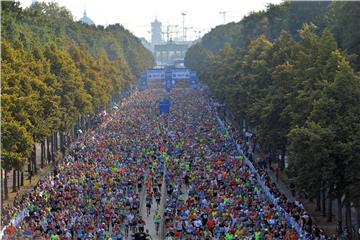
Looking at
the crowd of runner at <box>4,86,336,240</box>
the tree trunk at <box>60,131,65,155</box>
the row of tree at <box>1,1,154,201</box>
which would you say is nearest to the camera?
the crowd of runner at <box>4,86,336,240</box>

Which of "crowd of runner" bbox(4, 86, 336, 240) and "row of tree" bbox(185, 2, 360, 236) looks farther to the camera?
"crowd of runner" bbox(4, 86, 336, 240)

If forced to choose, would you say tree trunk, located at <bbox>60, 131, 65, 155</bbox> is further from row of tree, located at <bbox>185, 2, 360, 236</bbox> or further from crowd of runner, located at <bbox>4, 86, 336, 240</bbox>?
row of tree, located at <bbox>185, 2, 360, 236</bbox>

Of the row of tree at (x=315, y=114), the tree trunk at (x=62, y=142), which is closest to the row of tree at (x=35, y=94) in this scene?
the tree trunk at (x=62, y=142)

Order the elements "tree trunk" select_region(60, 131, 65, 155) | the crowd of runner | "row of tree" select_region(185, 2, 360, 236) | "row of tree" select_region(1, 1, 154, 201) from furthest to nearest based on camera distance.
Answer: "tree trunk" select_region(60, 131, 65, 155) → "row of tree" select_region(1, 1, 154, 201) → the crowd of runner → "row of tree" select_region(185, 2, 360, 236)

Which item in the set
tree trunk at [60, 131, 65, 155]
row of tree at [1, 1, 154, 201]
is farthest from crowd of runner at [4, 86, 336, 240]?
row of tree at [1, 1, 154, 201]

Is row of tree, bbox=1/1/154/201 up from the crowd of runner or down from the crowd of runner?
up

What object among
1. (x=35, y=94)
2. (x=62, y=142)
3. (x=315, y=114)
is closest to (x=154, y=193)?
(x=315, y=114)

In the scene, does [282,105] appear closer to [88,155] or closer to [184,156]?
[184,156]

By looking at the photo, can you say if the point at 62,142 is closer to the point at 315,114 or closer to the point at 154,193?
the point at 154,193
